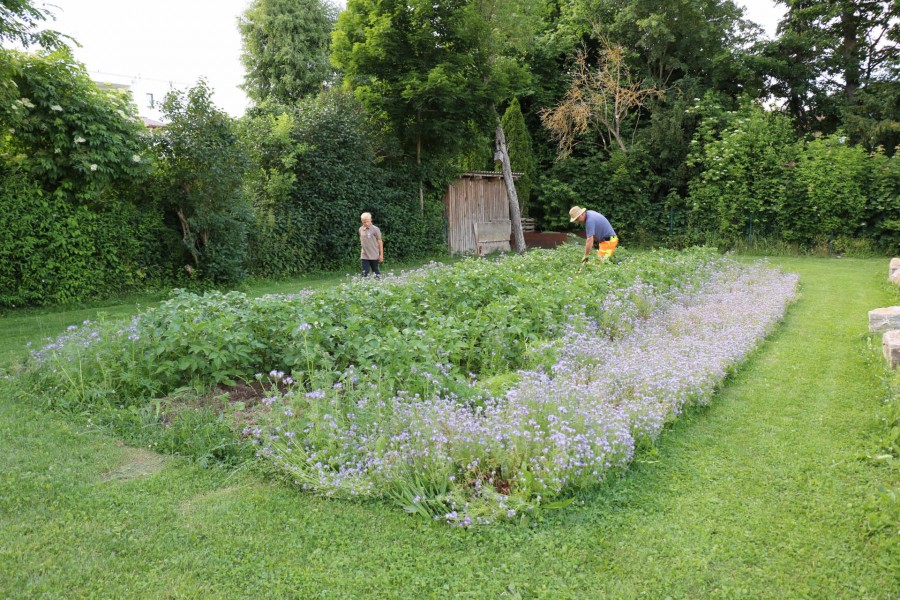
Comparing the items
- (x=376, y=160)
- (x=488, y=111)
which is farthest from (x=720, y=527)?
(x=488, y=111)

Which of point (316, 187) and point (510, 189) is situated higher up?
point (510, 189)

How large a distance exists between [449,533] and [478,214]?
1703 cm

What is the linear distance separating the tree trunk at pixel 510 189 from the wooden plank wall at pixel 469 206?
0.40m

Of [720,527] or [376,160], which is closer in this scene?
[720,527]

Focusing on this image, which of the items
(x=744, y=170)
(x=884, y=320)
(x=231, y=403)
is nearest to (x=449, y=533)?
(x=231, y=403)

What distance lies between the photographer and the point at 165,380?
505 cm

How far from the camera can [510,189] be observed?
65.2 ft

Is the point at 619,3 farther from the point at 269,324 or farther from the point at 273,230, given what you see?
the point at 269,324

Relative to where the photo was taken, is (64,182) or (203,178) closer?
(64,182)

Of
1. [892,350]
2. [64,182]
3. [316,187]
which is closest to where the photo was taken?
[892,350]

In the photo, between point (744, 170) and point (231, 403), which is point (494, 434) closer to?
point (231, 403)

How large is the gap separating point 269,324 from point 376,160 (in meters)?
11.3

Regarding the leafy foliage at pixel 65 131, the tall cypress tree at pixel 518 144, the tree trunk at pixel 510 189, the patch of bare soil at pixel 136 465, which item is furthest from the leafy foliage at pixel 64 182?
the tall cypress tree at pixel 518 144

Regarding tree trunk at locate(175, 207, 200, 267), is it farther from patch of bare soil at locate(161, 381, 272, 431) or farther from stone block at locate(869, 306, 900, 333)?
stone block at locate(869, 306, 900, 333)
